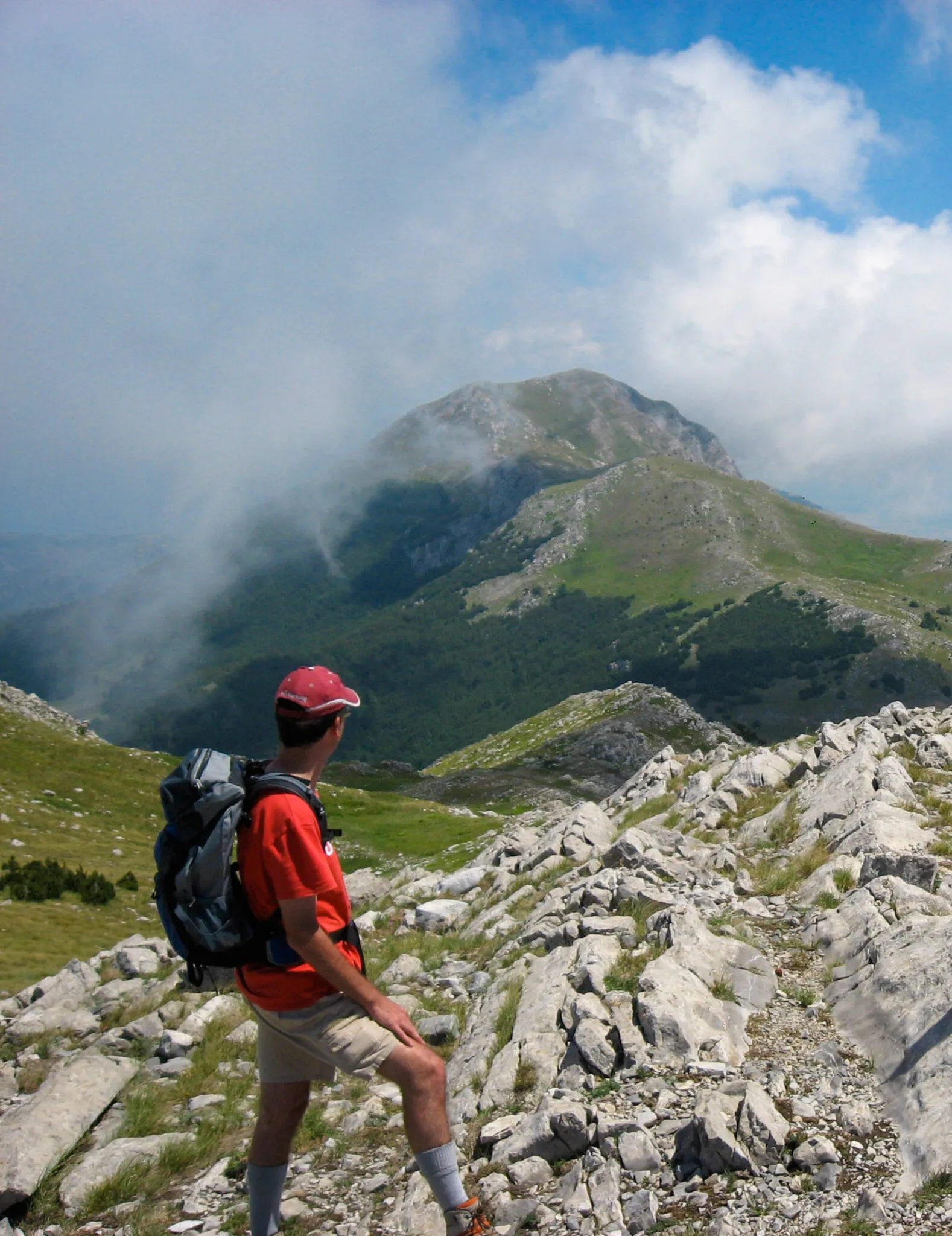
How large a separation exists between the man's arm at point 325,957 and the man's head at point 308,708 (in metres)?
1.22

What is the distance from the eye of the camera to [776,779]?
21984 millimetres

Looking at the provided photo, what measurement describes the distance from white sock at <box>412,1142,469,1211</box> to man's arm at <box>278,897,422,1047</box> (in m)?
0.91

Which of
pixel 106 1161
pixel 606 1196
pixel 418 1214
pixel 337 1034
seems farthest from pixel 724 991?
pixel 106 1161

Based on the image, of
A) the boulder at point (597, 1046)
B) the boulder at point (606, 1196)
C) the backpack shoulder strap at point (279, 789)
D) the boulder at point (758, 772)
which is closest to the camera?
the backpack shoulder strap at point (279, 789)

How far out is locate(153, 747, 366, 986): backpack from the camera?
5422 millimetres

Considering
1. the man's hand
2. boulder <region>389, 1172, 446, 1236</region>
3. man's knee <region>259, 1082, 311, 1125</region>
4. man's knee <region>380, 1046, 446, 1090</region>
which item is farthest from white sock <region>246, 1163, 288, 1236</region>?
the man's hand

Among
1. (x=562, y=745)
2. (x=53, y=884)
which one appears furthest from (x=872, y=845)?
(x=562, y=745)

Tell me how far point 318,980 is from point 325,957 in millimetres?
481

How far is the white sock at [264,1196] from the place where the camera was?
627 cm

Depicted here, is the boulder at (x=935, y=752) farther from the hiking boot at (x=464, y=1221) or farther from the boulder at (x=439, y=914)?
the hiking boot at (x=464, y=1221)

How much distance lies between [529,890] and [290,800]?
13249mm

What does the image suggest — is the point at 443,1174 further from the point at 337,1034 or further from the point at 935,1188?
the point at 935,1188

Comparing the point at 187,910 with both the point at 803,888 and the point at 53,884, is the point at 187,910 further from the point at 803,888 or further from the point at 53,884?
the point at 53,884

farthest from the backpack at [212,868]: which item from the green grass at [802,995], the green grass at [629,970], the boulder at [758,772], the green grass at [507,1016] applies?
the boulder at [758,772]
